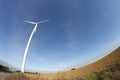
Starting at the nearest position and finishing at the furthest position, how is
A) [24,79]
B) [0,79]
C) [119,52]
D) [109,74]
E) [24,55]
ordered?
[109,74], [119,52], [24,79], [0,79], [24,55]

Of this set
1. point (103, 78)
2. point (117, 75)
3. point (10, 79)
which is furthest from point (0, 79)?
point (117, 75)

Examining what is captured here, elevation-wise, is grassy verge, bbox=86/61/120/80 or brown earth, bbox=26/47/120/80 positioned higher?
brown earth, bbox=26/47/120/80

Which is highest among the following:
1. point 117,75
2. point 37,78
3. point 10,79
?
point 10,79

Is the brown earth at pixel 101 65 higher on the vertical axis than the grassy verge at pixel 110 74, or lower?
higher

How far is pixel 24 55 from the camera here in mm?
28984

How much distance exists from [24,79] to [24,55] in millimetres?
18540

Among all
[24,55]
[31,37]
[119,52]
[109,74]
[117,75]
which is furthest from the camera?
[24,55]

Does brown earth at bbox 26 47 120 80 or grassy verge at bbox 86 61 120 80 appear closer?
grassy verge at bbox 86 61 120 80

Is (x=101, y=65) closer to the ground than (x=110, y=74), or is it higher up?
higher up

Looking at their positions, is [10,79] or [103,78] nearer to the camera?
[103,78]

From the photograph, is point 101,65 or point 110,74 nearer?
point 110,74

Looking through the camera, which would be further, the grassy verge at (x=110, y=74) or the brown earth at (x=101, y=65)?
the brown earth at (x=101, y=65)

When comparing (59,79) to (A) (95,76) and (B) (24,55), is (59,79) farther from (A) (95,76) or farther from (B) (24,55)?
(B) (24,55)

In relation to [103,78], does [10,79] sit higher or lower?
higher
